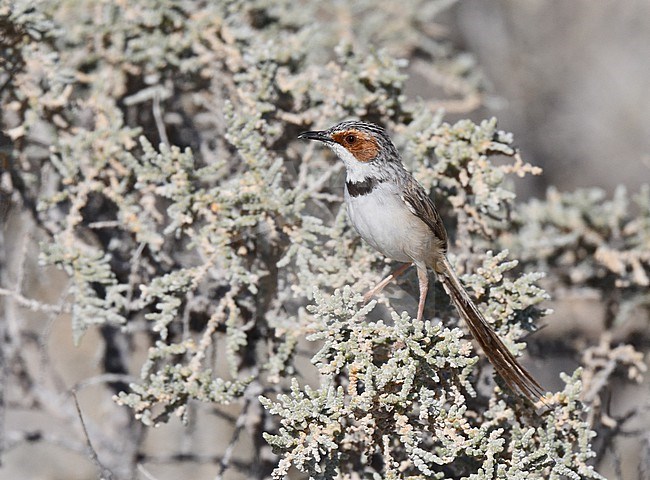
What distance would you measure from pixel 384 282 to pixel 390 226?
27 centimetres

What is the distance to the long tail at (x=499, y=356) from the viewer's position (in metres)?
2.77

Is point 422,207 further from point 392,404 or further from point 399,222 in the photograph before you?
point 392,404

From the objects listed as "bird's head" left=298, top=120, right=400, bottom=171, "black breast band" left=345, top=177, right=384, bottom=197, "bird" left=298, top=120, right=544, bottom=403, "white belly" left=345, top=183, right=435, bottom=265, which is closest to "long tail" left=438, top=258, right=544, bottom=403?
"bird" left=298, top=120, right=544, bottom=403

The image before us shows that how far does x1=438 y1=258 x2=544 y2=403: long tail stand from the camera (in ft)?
9.07

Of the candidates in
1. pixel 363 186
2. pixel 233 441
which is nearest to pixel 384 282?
pixel 363 186

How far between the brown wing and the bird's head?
150 mm

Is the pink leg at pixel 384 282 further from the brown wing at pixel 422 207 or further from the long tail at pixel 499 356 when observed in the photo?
the long tail at pixel 499 356

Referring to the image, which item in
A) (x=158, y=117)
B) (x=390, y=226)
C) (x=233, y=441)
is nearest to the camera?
(x=390, y=226)

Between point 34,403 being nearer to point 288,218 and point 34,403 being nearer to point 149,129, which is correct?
point 149,129

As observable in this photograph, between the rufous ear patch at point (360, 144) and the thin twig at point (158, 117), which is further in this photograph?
the thin twig at point (158, 117)

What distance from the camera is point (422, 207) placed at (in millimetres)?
3076

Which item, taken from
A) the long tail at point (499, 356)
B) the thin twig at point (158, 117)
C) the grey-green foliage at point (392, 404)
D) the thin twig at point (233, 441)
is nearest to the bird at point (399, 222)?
the long tail at point (499, 356)

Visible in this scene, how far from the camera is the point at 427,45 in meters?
4.97

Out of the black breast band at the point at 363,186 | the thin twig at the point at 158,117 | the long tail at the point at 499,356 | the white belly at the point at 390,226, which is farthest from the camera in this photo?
the thin twig at the point at 158,117
